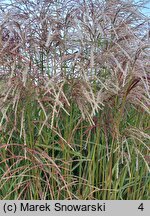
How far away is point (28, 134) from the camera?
1418 millimetres

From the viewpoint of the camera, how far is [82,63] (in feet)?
4.38

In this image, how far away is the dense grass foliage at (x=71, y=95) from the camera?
134 centimetres

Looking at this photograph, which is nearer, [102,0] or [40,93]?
[40,93]

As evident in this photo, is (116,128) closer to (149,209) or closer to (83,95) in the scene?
(83,95)

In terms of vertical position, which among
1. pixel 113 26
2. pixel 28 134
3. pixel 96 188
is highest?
pixel 113 26

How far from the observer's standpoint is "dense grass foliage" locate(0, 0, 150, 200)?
1337 mm

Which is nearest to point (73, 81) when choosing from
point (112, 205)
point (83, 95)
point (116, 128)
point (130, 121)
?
point (83, 95)

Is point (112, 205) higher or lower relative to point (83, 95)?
lower

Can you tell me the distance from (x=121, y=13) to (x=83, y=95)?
416mm

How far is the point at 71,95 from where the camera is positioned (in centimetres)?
137

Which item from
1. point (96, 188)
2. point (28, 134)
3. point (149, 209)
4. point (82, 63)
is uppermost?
point (82, 63)

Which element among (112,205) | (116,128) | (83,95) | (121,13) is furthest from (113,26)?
(112,205)

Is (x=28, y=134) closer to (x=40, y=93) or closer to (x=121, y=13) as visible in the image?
(x=40, y=93)

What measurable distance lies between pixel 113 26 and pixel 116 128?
39cm
